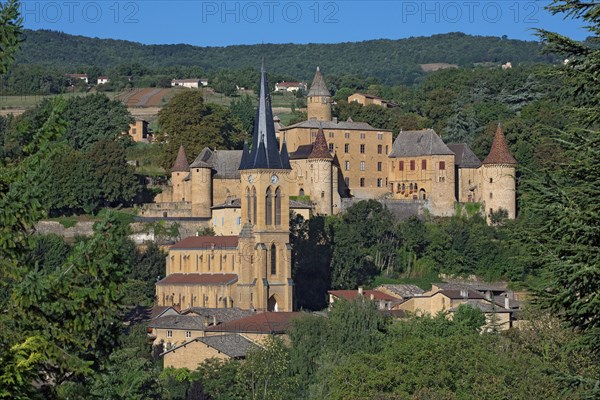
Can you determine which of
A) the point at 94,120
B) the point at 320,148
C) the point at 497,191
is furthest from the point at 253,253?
the point at 94,120

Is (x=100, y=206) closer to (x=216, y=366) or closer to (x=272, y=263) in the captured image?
(x=272, y=263)

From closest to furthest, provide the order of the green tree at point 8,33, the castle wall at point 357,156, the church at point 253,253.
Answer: the green tree at point 8,33 → the church at point 253,253 → the castle wall at point 357,156

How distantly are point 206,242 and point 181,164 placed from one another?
11.5 metres

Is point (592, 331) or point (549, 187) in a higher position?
point (549, 187)

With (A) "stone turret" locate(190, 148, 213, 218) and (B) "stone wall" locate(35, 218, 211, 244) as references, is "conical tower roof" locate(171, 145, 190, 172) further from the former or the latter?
(B) "stone wall" locate(35, 218, 211, 244)

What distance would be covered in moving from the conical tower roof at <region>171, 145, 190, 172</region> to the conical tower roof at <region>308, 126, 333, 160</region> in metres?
7.36

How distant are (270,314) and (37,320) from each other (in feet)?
165

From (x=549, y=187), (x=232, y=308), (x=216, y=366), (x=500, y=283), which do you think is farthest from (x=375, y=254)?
(x=549, y=187)

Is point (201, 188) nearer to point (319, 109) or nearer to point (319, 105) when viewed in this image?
point (319, 109)

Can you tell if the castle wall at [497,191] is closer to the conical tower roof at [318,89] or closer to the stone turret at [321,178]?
the stone turret at [321,178]

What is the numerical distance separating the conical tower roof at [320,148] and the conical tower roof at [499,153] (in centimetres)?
876

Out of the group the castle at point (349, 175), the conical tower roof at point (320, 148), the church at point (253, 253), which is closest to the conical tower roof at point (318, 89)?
the castle at point (349, 175)

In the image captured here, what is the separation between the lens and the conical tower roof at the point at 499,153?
7919cm

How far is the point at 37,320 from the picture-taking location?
12.8 m
